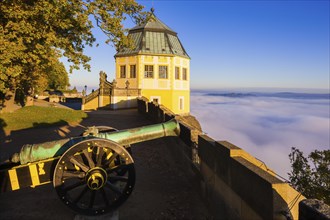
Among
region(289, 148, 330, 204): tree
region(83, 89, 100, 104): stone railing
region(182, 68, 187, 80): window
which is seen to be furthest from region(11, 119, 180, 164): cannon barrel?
region(182, 68, 187, 80): window

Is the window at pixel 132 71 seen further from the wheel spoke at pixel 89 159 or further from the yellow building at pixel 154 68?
the wheel spoke at pixel 89 159

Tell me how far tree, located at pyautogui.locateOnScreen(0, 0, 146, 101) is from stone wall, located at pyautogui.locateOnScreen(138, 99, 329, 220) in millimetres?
6558

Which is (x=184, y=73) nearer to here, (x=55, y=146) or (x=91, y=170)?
(x=55, y=146)

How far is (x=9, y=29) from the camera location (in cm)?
881

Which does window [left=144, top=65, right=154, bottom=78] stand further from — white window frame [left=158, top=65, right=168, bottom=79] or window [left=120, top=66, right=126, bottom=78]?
window [left=120, top=66, right=126, bottom=78]

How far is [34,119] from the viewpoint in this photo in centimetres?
1712

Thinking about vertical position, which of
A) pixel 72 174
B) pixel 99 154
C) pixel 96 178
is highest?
pixel 99 154

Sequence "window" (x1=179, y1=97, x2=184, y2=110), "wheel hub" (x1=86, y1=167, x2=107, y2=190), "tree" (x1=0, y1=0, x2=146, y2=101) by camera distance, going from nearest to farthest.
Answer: "wheel hub" (x1=86, y1=167, x2=107, y2=190), "tree" (x1=0, y1=0, x2=146, y2=101), "window" (x1=179, y1=97, x2=184, y2=110)

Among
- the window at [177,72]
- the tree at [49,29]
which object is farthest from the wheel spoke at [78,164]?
the window at [177,72]

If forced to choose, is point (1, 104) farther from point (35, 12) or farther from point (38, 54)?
point (35, 12)

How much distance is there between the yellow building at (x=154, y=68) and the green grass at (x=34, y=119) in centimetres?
1113

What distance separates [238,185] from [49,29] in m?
9.72

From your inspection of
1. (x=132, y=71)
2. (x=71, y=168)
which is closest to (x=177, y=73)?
(x=132, y=71)

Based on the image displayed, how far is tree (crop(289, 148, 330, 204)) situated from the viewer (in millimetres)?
8781
